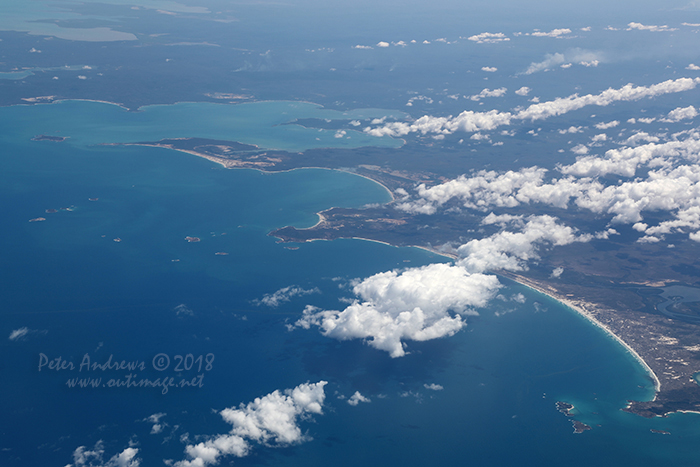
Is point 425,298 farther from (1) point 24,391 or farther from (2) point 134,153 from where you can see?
(2) point 134,153

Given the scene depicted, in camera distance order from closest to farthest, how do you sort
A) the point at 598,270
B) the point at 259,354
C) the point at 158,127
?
the point at 259,354 < the point at 598,270 < the point at 158,127

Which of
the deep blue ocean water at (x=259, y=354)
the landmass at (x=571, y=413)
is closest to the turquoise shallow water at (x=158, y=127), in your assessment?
the deep blue ocean water at (x=259, y=354)

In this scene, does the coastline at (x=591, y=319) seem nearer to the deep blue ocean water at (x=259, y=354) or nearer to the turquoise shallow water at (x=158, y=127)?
the deep blue ocean water at (x=259, y=354)

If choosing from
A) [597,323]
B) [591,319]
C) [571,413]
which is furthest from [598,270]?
[571,413]

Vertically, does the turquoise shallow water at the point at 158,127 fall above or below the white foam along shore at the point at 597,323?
above

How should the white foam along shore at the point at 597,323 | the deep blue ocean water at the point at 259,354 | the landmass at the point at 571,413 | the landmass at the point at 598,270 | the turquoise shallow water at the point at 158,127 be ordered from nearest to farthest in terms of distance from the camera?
the deep blue ocean water at the point at 259,354, the landmass at the point at 571,413, the white foam along shore at the point at 597,323, the landmass at the point at 598,270, the turquoise shallow water at the point at 158,127

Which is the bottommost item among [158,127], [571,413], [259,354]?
[571,413]

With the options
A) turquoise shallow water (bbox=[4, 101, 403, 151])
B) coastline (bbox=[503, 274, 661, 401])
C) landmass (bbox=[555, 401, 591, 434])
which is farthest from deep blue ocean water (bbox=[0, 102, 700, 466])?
turquoise shallow water (bbox=[4, 101, 403, 151])

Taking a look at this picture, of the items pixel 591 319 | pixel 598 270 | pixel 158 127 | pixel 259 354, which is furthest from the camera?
pixel 158 127

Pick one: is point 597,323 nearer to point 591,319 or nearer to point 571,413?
point 591,319
